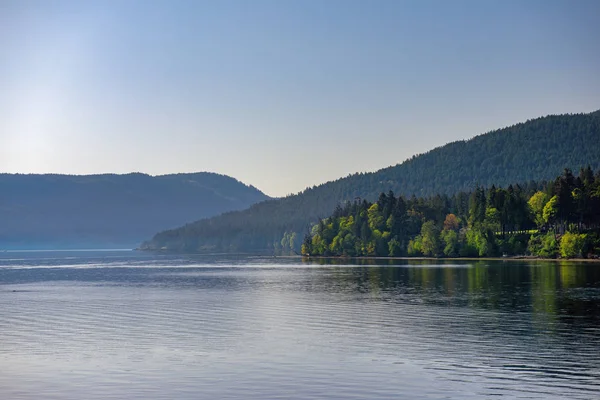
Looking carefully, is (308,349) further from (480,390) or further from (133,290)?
(133,290)

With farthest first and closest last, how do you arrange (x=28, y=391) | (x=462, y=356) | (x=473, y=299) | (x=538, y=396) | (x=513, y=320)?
1. (x=473, y=299)
2. (x=513, y=320)
3. (x=462, y=356)
4. (x=28, y=391)
5. (x=538, y=396)

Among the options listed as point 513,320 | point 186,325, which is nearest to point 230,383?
point 186,325

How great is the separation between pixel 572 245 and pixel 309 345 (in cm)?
14589

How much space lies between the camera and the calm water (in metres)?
42.5

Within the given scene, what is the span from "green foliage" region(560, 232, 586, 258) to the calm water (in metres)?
89.3

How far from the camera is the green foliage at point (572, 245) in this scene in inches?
7382

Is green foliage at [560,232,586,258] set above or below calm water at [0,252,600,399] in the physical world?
above

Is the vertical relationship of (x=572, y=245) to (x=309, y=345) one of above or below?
above

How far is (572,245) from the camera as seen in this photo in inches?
7436

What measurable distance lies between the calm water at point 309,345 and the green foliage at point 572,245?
89273 millimetres

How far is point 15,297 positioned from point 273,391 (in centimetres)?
7539

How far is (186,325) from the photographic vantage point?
7056cm

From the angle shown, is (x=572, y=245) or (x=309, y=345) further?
(x=572, y=245)

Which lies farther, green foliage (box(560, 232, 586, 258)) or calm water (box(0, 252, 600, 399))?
green foliage (box(560, 232, 586, 258))
